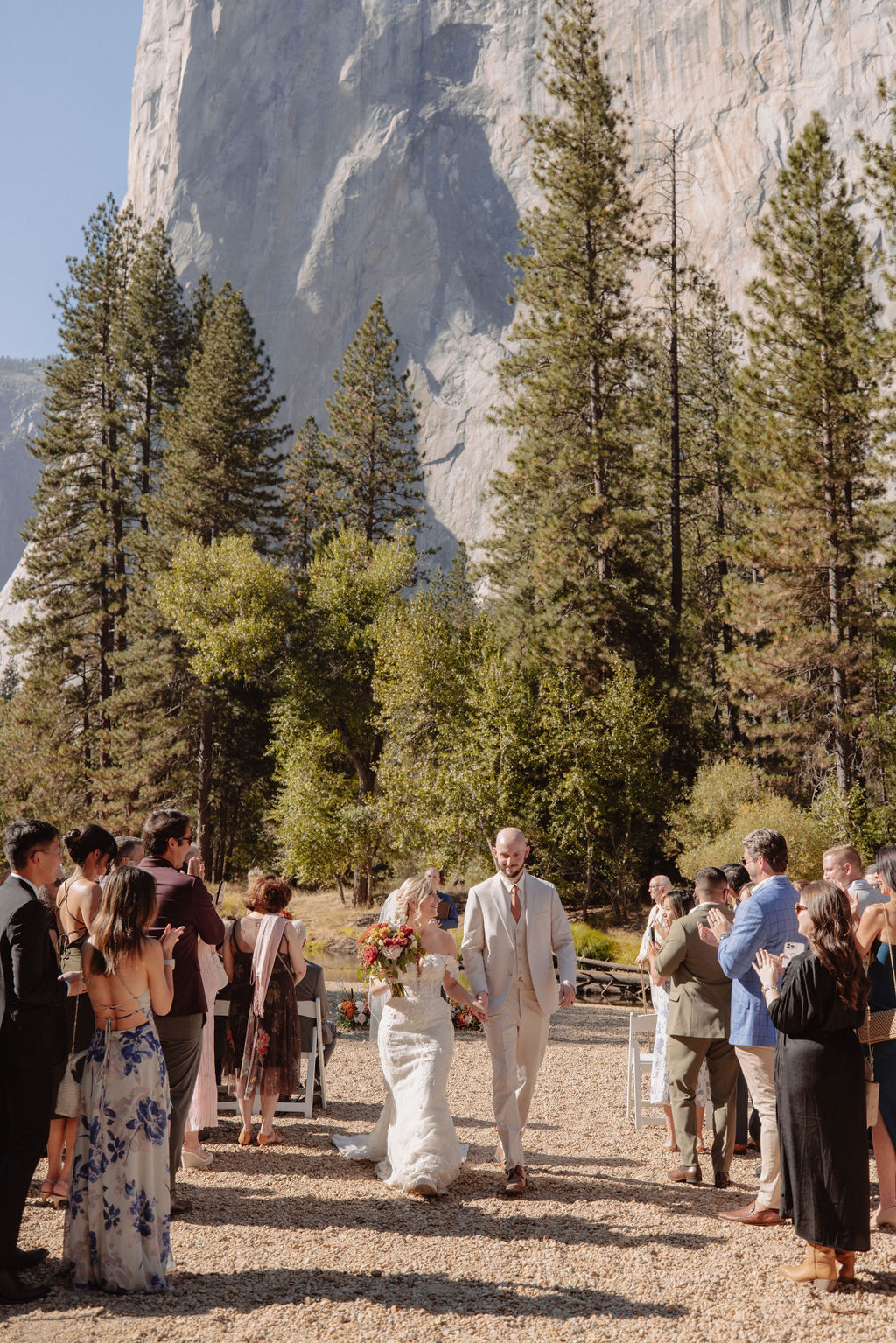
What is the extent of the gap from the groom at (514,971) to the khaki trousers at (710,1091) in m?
0.87

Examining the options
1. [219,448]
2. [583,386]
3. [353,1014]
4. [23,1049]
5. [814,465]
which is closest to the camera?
[23,1049]

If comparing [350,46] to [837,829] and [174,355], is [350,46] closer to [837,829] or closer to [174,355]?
[174,355]

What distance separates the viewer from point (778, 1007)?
167 inches

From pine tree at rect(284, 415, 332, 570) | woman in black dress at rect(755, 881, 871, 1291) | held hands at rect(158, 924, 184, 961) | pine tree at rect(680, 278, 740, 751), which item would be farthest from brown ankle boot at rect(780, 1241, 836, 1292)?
pine tree at rect(284, 415, 332, 570)

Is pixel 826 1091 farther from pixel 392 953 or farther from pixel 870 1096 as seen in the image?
pixel 392 953

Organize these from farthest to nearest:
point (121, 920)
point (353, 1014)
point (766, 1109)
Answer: point (353, 1014) → point (766, 1109) → point (121, 920)

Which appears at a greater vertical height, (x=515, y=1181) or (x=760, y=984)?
(x=760, y=984)

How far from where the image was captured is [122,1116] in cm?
414

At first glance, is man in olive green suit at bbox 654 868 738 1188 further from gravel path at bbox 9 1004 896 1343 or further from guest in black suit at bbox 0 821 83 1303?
guest in black suit at bbox 0 821 83 1303

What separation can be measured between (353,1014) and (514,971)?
5.01 meters

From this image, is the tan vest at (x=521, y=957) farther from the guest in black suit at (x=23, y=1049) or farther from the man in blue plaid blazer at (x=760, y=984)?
the guest in black suit at (x=23, y=1049)

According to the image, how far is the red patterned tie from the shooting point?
567cm

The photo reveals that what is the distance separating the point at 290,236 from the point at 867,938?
8451cm

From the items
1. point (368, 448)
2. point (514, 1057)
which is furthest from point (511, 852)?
point (368, 448)
